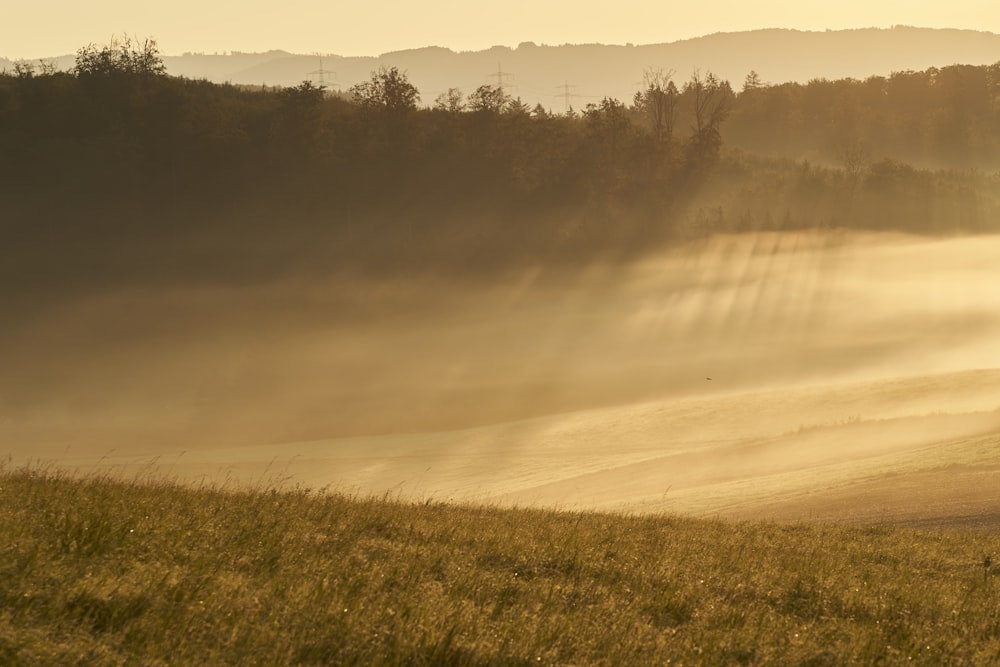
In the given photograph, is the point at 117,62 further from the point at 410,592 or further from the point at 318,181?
the point at 410,592

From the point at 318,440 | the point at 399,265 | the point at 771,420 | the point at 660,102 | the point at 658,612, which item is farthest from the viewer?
the point at 660,102

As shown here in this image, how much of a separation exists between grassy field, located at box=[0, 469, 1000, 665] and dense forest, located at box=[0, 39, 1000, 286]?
108m

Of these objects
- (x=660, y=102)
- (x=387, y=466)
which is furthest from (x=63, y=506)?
(x=660, y=102)

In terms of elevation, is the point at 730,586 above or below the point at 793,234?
above

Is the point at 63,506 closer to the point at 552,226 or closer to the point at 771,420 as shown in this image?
the point at 771,420

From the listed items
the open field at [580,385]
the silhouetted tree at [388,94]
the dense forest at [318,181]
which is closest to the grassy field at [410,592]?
the open field at [580,385]

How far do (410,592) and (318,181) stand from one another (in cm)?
12165

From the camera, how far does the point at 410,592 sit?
1348cm

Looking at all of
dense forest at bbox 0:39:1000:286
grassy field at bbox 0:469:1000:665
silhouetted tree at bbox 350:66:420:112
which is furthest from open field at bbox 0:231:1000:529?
silhouetted tree at bbox 350:66:420:112

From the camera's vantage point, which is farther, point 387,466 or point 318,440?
point 318,440

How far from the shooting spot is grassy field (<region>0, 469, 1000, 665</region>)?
11.0 meters

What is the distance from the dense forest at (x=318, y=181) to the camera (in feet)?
402

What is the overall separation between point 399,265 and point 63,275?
1479 inches

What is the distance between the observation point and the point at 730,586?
16.3 m
